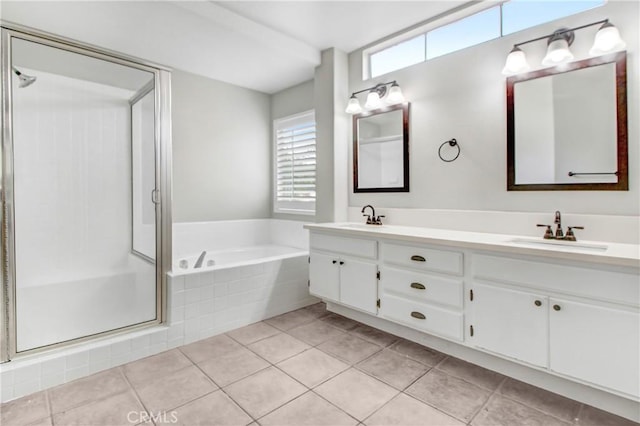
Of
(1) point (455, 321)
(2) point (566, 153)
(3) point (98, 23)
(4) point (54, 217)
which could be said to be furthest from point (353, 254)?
(3) point (98, 23)

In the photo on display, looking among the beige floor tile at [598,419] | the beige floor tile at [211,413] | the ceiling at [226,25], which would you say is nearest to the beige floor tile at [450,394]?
the beige floor tile at [598,419]

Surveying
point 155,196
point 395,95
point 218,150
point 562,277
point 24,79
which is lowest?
point 562,277

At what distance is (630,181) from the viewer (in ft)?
5.82

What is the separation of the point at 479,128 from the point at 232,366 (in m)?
2.42

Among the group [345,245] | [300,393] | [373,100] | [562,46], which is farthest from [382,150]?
[300,393]

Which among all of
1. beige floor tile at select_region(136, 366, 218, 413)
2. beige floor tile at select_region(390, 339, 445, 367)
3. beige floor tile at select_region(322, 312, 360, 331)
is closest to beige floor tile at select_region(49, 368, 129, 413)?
beige floor tile at select_region(136, 366, 218, 413)

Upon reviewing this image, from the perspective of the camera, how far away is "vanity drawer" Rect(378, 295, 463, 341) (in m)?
1.98

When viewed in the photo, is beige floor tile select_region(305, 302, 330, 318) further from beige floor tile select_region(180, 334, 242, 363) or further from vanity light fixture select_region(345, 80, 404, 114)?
vanity light fixture select_region(345, 80, 404, 114)

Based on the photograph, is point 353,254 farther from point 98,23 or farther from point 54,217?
point 98,23

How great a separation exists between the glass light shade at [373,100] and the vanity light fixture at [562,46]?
3.45 ft

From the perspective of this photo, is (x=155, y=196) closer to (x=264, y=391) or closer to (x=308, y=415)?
(x=264, y=391)

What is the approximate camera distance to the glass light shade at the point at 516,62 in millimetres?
2061

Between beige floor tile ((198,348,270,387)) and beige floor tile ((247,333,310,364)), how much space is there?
0.21 feet

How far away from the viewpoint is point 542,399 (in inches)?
66.9
